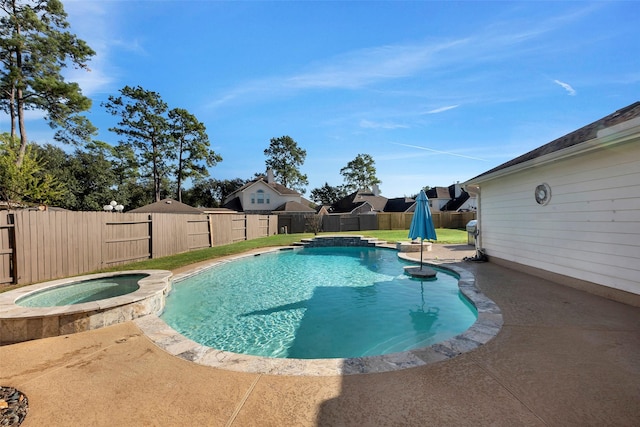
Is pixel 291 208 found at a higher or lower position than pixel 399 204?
lower

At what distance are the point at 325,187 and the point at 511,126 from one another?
4448 cm

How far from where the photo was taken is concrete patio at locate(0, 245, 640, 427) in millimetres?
2242

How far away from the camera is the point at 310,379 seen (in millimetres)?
2836

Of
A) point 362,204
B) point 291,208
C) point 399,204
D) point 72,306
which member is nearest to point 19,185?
point 72,306

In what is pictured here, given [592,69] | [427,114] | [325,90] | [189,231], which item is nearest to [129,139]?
[189,231]

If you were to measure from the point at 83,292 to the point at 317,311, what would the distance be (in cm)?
536

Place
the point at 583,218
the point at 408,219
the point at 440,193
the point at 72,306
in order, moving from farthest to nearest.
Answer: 1. the point at 440,193
2. the point at 408,219
3. the point at 583,218
4. the point at 72,306

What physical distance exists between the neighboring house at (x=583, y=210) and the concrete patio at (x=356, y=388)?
1704 millimetres

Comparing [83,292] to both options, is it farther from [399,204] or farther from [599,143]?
[399,204]

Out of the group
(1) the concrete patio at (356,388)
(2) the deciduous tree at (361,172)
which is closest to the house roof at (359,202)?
(2) the deciduous tree at (361,172)

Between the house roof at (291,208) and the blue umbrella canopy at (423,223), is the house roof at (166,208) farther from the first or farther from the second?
the blue umbrella canopy at (423,223)

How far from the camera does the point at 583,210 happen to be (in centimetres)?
558

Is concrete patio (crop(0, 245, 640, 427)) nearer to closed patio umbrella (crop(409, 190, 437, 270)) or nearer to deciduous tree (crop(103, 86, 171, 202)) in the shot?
closed patio umbrella (crop(409, 190, 437, 270))

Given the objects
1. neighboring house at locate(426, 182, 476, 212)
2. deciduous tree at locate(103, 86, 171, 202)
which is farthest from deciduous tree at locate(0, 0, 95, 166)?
neighboring house at locate(426, 182, 476, 212)
